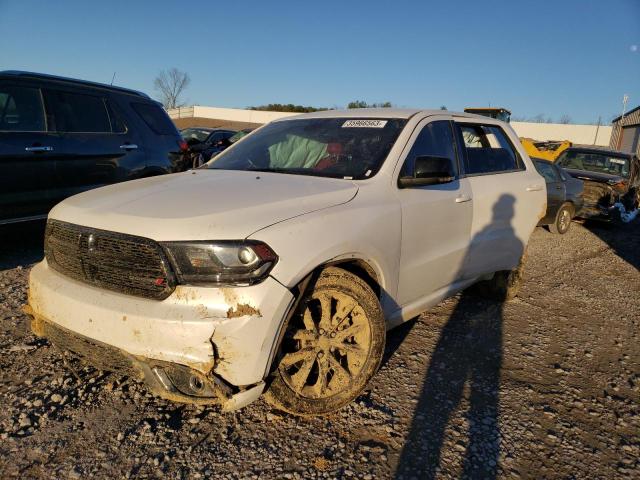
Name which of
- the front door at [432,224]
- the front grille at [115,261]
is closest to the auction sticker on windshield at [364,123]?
the front door at [432,224]

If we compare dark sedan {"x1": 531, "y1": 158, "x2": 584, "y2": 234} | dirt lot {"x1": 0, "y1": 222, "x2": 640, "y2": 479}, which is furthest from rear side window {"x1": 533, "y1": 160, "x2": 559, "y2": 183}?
dirt lot {"x1": 0, "y1": 222, "x2": 640, "y2": 479}

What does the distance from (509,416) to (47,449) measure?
252cm

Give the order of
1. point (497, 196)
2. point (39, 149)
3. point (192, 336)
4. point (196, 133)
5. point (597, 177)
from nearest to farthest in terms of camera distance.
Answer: point (192, 336) → point (497, 196) → point (39, 149) → point (597, 177) → point (196, 133)

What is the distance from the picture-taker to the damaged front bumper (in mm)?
2074

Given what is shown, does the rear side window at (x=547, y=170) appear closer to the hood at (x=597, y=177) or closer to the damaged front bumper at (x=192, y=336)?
the hood at (x=597, y=177)

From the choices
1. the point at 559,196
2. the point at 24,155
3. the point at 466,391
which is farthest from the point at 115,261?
the point at 559,196

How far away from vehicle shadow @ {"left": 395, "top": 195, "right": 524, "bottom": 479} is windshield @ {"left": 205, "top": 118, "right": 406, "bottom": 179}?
1.21 m

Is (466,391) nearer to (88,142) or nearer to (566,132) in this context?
(88,142)

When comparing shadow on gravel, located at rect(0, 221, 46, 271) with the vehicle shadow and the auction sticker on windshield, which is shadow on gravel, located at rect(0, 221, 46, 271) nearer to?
the auction sticker on windshield

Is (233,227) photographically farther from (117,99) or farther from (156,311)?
(117,99)

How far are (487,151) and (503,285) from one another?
4.40 ft

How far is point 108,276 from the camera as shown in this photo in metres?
2.29

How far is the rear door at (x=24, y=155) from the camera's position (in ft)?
15.0

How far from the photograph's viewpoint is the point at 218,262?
2.13 m
